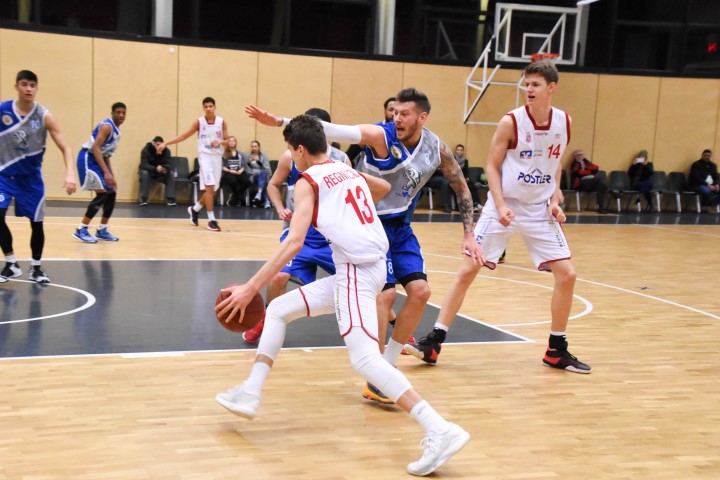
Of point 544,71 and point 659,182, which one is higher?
point 544,71

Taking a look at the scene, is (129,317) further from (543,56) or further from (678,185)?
(678,185)

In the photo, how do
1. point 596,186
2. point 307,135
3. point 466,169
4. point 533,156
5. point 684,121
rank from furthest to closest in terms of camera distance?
1. point 684,121
2. point 596,186
3. point 466,169
4. point 533,156
5. point 307,135

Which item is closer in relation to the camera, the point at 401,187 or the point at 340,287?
the point at 340,287

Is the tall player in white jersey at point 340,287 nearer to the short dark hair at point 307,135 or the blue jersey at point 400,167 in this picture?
the short dark hair at point 307,135

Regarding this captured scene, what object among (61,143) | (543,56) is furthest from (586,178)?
(61,143)

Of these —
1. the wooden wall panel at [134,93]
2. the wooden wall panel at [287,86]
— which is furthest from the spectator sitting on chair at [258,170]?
the wooden wall panel at [134,93]

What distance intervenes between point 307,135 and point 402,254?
4.16 ft

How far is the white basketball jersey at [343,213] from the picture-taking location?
3.76 metres

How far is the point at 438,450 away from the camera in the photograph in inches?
137

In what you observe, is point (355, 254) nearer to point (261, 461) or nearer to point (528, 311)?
point (261, 461)

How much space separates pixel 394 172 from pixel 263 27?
13.5 meters

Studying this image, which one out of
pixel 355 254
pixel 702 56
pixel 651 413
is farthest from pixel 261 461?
pixel 702 56

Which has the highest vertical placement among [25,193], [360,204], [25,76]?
[25,76]

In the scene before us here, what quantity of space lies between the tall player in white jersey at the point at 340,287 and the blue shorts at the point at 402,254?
2.77 feet
